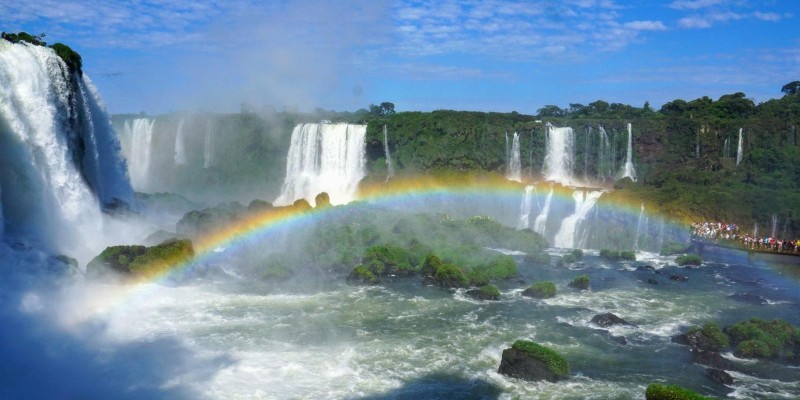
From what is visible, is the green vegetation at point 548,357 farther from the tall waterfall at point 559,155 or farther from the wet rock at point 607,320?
the tall waterfall at point 559,155

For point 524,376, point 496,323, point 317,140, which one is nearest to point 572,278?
point 496,323

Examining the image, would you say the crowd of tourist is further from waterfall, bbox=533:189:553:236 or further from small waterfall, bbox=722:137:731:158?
small waterfall, bbox=722:137:731:158

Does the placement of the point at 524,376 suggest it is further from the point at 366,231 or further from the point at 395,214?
the point at 395,214

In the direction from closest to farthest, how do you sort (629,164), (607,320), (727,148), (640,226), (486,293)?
1. (607,320)
2. (486,293)
3. (640,226)
4. (727,148)
5. (629,164)

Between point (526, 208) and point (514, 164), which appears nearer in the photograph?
point (526, 208)

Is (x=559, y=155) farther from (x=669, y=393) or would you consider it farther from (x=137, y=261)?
(x=669, y=393)

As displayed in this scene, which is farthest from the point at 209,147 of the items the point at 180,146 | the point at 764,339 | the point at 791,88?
the point at 791,88
